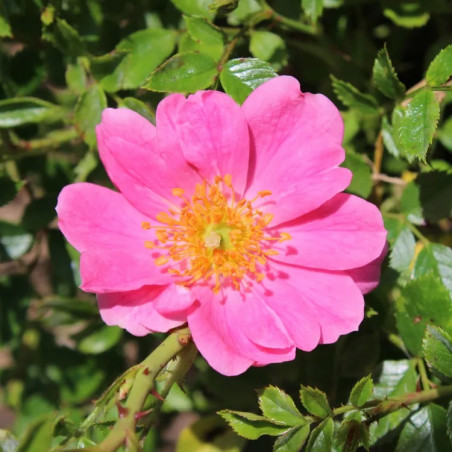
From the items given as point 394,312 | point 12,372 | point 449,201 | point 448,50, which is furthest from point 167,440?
point 448,50

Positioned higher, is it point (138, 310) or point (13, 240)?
point (138, 310)

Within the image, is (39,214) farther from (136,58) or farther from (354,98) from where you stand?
(354,98)

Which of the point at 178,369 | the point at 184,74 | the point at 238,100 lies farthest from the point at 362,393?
the point at 184,74

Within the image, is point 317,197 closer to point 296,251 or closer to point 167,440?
point 296,251

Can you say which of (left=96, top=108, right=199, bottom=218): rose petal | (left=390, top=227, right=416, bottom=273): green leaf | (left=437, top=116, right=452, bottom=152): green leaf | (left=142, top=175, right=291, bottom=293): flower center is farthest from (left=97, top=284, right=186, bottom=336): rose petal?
(left=437, top=116, right=452, bottom=152): green leaf

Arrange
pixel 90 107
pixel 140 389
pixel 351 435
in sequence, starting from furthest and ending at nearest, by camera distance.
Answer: pixel 90 107
pixel 351 435
pixel 140 389

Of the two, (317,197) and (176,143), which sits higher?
(176,143)
